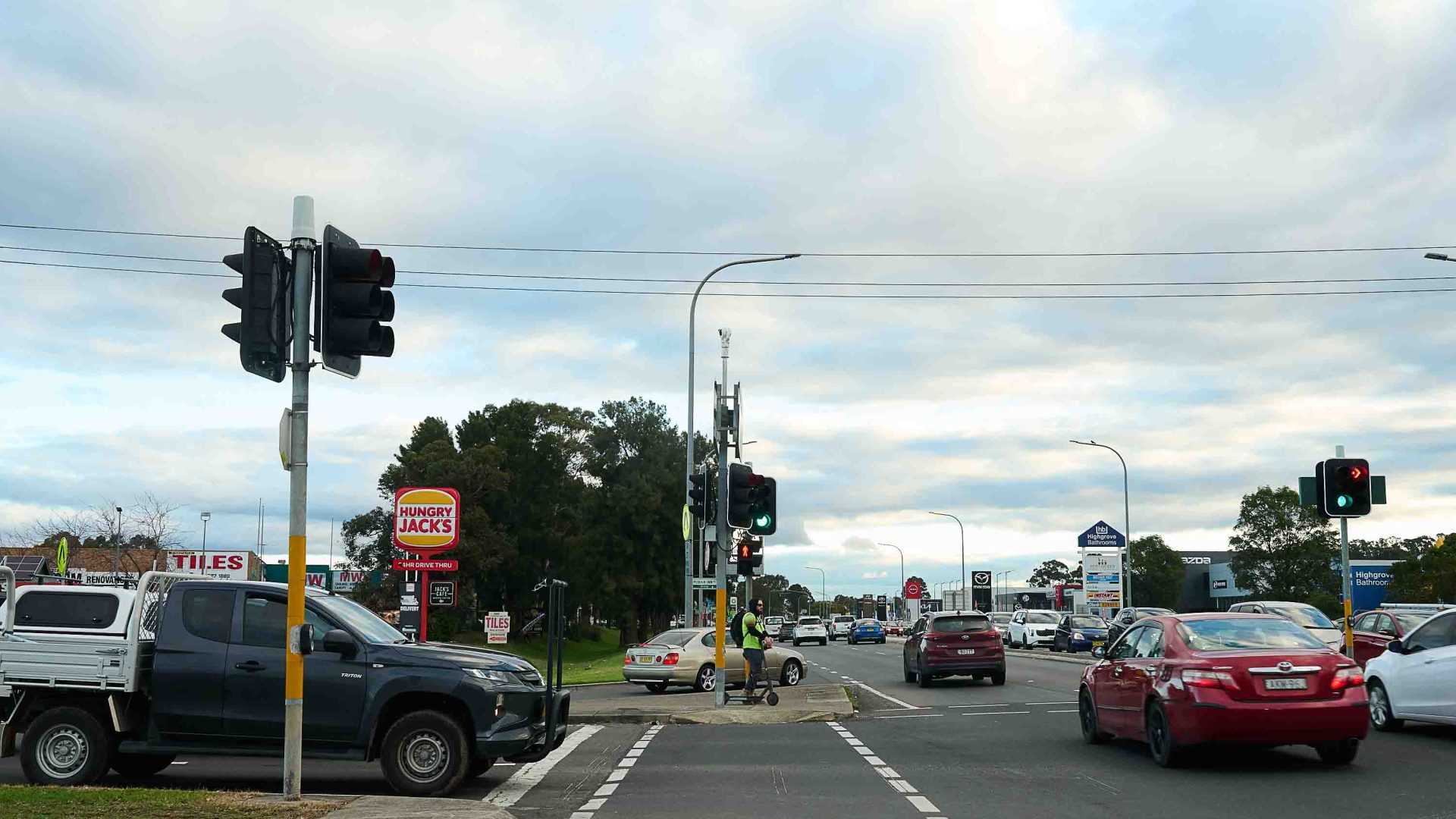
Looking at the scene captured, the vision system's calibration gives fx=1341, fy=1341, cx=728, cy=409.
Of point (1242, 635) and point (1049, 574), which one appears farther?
point (1049, 574)

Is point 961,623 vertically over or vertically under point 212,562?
under

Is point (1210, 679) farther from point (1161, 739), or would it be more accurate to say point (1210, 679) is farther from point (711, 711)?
point (711, 711)

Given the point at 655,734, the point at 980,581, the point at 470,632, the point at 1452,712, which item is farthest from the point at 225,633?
the point at 470,632

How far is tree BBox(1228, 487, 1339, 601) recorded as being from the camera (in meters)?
104

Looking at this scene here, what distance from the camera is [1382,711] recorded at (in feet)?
56.0

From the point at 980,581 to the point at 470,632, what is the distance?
3521 cm

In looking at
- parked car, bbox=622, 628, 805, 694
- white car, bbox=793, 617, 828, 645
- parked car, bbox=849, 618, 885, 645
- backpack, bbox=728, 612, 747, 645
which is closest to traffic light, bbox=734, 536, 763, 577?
backpack, bbox=728, 612, 747, 645

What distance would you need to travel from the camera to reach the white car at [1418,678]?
1539 cm

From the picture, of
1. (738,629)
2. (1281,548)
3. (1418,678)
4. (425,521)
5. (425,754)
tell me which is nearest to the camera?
(425,754)

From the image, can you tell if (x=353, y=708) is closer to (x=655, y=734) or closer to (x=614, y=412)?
(x=655, y=734)

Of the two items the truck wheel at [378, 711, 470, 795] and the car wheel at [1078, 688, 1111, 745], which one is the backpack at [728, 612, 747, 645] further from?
the truck wheel at [378, 711, 470, 795]

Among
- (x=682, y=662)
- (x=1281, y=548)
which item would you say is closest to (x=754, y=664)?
(x=682, y=662)

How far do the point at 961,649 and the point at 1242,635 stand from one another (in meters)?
16.9

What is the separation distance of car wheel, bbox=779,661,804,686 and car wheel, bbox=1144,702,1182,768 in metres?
17.4
